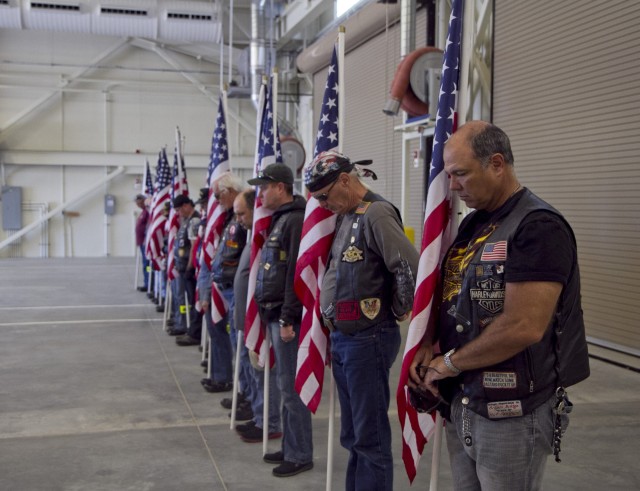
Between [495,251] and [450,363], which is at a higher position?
[495,251]

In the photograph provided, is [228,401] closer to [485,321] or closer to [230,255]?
[230,255]

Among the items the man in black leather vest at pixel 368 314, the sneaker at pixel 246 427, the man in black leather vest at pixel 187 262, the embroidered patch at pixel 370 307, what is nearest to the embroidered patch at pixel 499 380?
the man in black leather vest at pixel 368 314

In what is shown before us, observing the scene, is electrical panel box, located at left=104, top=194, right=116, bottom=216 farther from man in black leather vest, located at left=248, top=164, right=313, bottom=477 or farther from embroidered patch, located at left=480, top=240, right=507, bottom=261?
embroidered patch, located at left=480, top=240, right=507, bottom=261

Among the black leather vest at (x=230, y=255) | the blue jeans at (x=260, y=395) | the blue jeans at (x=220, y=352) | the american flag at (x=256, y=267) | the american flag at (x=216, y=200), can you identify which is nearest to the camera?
the american flag at (x=256, y=267)

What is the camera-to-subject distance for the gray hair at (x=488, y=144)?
86.4 inches

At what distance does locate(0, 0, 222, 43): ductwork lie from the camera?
1770cm

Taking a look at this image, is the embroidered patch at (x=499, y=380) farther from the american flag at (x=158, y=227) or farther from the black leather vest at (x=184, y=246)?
the american flag at (x=158, y=227)

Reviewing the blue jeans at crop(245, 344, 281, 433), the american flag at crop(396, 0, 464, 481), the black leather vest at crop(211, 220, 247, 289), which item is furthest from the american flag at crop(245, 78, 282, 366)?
the american flag at crop(396, 0, 464, 481)

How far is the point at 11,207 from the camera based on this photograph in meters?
21.2

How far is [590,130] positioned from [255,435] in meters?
5.43

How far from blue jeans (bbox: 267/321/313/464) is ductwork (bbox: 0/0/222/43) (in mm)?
15904

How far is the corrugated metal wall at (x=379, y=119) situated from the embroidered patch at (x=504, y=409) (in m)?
9.47

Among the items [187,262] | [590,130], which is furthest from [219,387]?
[590,130]

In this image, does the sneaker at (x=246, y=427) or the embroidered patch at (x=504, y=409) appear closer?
the embroidered patch at (x=504, y=409)
